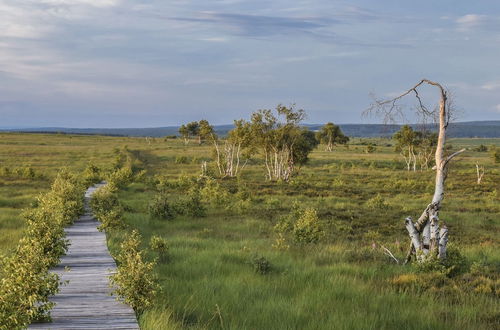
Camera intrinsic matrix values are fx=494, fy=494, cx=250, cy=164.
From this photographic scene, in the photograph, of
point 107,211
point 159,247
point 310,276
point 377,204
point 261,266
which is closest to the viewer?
point 310,276

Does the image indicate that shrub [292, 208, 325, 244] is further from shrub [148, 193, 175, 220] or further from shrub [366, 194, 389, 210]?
shrub [366, 194, 389, 210]

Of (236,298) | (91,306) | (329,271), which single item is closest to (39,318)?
(91,306)

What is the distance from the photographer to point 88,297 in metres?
8.40

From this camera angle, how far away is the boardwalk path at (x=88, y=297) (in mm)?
7066

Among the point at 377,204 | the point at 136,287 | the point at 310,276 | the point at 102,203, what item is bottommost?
the point at 377,204

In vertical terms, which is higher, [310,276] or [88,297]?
[88,297]

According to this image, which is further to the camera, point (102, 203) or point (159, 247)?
point (102, 203)

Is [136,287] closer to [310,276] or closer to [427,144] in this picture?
[310,276]

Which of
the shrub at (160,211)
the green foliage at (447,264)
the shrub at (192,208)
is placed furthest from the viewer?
the shrub at (192,208)

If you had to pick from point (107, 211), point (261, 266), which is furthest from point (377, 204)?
point (261, 266)

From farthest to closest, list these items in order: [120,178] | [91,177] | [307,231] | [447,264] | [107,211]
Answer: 1. [91,177]
2. [120,178]
3. [107,211]
4. [307,231]
5. [447,264]

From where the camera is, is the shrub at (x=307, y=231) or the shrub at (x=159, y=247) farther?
the shrub at (x=307, y=231)

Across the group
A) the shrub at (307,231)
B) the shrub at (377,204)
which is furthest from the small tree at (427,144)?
the shrub at (307,231)

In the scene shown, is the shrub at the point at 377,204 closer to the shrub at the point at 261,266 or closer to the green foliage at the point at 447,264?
the green foliage at the point at 447,264
